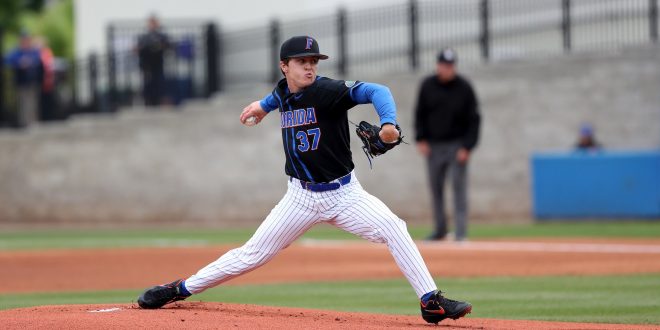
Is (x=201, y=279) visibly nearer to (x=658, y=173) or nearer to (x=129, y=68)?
(x=658, y=173)

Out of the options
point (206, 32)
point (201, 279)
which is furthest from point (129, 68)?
point (201, 279)

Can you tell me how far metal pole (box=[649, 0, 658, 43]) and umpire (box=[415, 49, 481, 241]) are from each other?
257 inches

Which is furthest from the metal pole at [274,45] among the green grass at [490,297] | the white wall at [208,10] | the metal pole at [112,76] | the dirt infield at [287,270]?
the green grass at [490,297]

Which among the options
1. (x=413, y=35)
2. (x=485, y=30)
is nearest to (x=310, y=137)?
(x=485, y=30)

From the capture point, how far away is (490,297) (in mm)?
10055

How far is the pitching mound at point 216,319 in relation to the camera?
7.07 m

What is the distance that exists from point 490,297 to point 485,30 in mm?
12780

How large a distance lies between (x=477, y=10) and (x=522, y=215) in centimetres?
399

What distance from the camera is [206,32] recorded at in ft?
82.2

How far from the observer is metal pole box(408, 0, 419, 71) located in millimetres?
22781

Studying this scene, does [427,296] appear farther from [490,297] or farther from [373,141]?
[490,297]

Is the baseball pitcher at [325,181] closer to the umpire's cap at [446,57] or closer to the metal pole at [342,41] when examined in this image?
the umpire's cap at [446,57]

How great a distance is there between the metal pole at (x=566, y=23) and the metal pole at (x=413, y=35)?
285cm

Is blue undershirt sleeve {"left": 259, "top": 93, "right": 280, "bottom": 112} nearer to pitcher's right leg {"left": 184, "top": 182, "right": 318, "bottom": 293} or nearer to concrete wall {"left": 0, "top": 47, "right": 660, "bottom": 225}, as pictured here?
pitcher's right leg {"left": 184, "top": 182, "right": 318, "bottom": 293}
